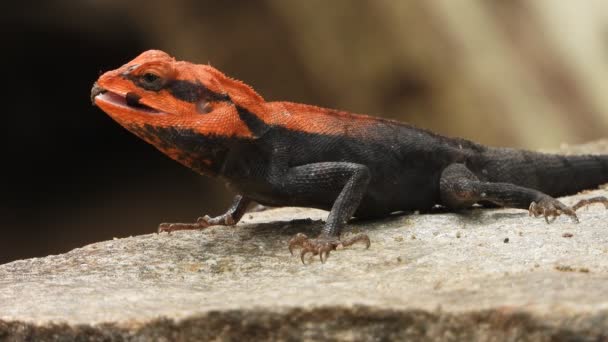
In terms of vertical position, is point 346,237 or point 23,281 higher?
point 346,237

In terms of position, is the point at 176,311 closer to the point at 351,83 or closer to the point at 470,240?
the point at 470,240

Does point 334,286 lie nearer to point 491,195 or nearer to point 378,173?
point 378,173

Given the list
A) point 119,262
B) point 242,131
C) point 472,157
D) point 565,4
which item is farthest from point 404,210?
point 565,4

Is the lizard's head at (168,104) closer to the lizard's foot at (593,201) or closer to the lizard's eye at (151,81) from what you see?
the lizard's eye at (151,81)

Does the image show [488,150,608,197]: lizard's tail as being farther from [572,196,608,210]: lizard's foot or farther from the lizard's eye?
the lizard's eye

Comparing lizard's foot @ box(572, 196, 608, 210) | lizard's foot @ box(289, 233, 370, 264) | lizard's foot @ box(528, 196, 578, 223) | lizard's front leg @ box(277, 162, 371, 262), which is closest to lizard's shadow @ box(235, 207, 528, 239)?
lizard's foot @ box(528, 196, 578, 223)

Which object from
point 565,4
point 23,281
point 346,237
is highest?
point 565,4

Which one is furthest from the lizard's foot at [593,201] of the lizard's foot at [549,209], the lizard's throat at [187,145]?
the lizard's throat at [187,145]
